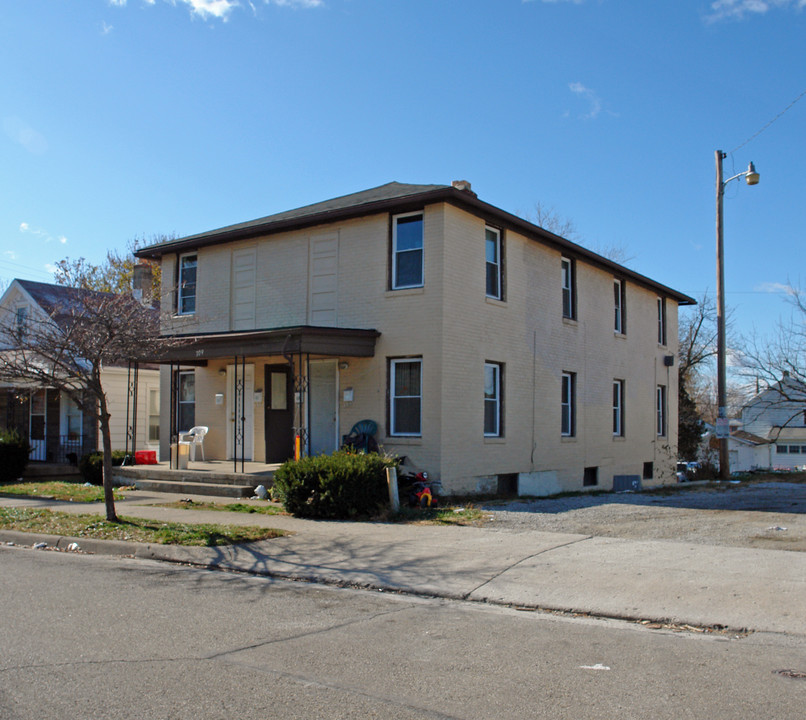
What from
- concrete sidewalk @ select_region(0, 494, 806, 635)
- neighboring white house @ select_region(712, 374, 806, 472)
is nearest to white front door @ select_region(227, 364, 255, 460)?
concrete sidewalk @ select_region(0, 494, 806, 635)

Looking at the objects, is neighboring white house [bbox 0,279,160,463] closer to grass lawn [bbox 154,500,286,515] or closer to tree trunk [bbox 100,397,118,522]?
grass lawn [bbox 154,500,286,515]

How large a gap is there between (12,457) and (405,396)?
442 inches

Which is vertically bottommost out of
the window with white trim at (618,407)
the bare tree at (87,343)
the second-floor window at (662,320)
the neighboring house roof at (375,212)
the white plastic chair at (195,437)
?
the white plastic chair at (195,437)

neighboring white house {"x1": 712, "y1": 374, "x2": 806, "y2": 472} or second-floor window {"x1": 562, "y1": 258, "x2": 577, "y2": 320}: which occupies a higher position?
second-floor window {"x1": 562, "y1": 258, "x2": 577, "y2": 320}

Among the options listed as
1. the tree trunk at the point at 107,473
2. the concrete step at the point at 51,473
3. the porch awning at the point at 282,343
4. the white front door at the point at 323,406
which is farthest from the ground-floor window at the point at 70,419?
the tree trunk at the point at 107,473

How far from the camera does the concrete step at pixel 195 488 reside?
14766mm

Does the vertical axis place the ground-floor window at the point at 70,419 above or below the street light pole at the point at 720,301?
below

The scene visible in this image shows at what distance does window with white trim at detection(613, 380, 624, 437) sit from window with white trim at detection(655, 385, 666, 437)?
9.81 ft

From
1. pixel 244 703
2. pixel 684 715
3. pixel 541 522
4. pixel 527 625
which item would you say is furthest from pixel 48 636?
pixel 541 522

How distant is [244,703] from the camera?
4.41 m

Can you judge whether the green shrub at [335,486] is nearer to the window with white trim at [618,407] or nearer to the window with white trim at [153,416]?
the window with white trim at [618,407]

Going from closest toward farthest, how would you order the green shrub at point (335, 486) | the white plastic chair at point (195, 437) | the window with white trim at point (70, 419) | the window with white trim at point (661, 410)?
the green shrub at point (335, 486) → the white plastic chair at point (195, 437) → the window with white trim at point (70, 419) → the window with white trim at point (661, 410)

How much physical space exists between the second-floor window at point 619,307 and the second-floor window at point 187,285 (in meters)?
11.6

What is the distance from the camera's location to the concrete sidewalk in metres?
6.82
